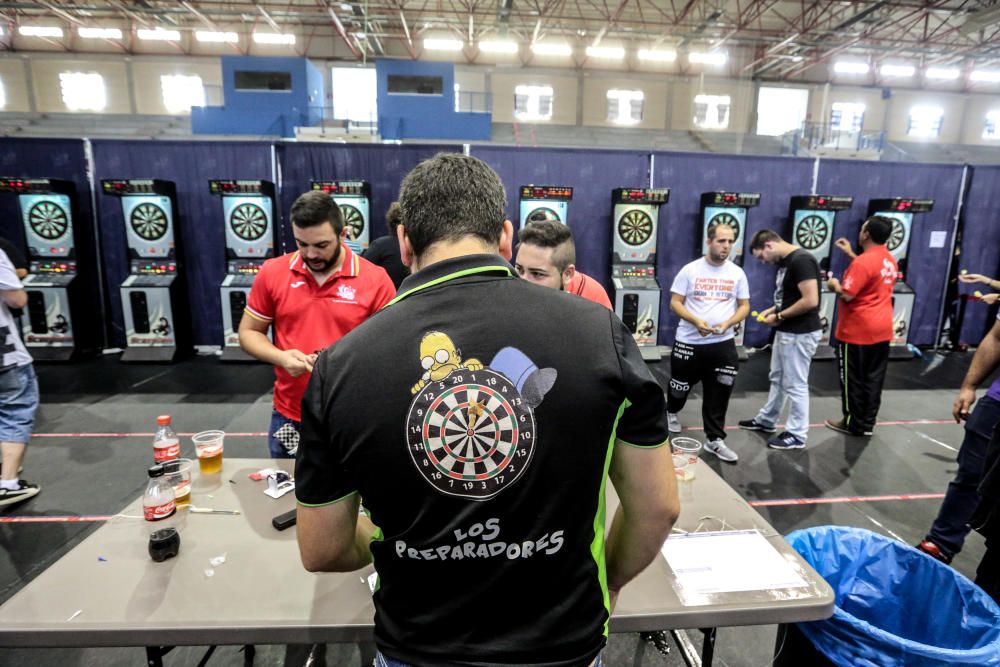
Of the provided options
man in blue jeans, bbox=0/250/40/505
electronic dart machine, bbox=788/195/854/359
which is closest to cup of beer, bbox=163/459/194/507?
man in blue jeans, bbox=0/250/40/505

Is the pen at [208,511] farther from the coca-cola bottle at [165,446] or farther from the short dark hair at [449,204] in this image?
the short dark hair at [449,204]

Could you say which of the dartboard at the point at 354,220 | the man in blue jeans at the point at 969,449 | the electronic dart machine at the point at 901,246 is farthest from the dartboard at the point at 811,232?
the dartboard at the point at 354,220

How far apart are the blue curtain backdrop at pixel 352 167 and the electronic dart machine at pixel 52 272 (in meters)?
2.40

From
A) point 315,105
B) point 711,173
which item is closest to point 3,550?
point 711,173

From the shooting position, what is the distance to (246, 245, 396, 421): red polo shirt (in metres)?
2.30

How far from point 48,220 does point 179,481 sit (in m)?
6.35

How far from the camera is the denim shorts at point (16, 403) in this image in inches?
118

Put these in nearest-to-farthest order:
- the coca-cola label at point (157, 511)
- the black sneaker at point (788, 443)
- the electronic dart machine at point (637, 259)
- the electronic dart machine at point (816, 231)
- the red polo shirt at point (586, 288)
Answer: the coca-cola label at point (157, 511) < the red polo shirt at point (586, 288) < the black sneaker at point (788, 443) < the electronic dart machine at point (637, 259) < the electronic dart machine at point (816, 231)

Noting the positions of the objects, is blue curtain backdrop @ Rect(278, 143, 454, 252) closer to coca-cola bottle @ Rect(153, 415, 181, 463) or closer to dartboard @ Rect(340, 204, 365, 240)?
dartboard @ Rect(340, 204, 365, 240)

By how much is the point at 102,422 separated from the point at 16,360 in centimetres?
167

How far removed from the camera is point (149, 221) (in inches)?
239

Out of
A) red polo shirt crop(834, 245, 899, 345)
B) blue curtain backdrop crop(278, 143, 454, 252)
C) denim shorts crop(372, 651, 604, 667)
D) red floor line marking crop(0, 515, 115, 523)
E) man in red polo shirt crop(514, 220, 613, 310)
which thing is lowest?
red floor line marking crop(0, 515, 115, 523)

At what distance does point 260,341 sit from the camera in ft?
7.53

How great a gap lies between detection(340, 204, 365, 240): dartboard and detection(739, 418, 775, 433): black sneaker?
4567 mm
